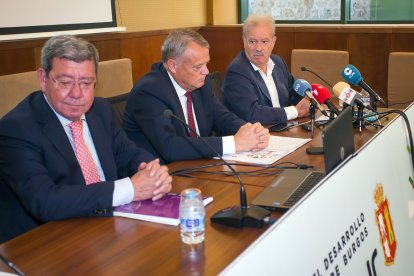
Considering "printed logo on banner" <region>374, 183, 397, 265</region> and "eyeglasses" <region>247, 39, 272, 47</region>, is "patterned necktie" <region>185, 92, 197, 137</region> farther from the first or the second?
"printed logo on banner" <region>374, 183, 397, 265</region>

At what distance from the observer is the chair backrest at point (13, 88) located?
122 inches

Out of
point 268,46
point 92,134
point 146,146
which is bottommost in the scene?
point 146,146

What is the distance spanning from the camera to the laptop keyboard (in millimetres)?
1619

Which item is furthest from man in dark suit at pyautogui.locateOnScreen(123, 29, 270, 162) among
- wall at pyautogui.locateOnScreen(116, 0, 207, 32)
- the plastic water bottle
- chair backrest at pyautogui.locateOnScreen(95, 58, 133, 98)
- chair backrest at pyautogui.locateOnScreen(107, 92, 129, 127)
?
wall at pyautogui.locateOnScreen(116, 0, 207, 32)

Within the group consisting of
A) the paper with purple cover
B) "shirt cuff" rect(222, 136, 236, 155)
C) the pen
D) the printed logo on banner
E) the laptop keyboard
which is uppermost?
"shirt cuff" rect(222, 136, 236, 155)

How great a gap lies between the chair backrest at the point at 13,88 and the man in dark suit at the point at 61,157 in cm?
130

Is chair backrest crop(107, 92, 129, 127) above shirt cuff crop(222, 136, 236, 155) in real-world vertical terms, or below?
above

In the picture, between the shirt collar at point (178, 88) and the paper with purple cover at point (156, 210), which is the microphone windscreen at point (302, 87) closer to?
the shirt collar at point (178, 88)

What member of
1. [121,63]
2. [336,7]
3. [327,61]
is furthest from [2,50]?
[336,7]

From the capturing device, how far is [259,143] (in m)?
2.29

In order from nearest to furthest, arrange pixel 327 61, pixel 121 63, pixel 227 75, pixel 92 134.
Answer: pixel 92 134
pixel 227 75
pixel 121 63
pixel 327 61

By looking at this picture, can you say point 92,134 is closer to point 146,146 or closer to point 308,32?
point 146,146

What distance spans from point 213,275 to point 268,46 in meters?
2.31

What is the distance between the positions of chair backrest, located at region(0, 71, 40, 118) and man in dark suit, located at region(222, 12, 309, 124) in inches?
48.5
